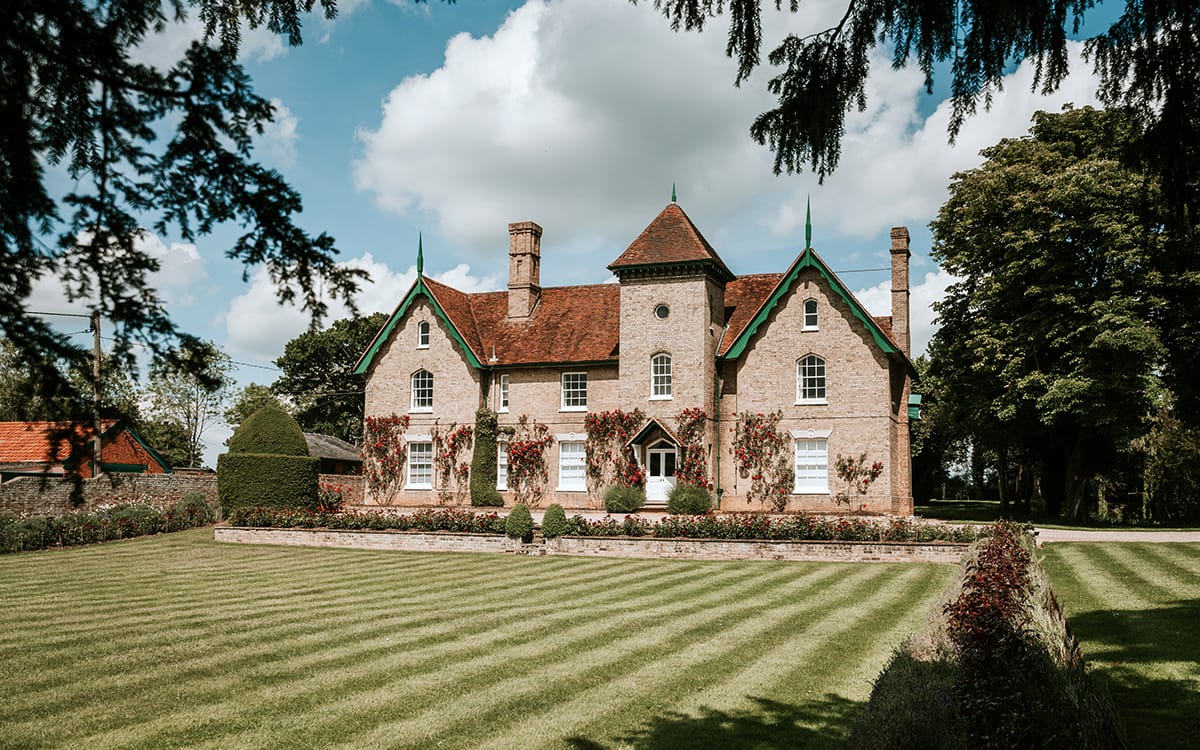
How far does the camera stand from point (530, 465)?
112ft

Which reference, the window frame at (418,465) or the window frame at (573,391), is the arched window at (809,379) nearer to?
the window frame at (573,391)

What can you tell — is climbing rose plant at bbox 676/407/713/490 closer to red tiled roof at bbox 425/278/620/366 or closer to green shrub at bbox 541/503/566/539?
red tiled roof at bbox 425/278/620/366

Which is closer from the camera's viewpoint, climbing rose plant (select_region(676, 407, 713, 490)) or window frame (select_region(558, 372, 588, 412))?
climbing rose plant (select_region(676, 407, 713, 490))

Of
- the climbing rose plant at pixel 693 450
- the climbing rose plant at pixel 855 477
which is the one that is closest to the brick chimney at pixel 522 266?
the climbing rose plant at pixel 693 450

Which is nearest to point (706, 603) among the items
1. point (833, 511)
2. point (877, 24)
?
point (877, 24)

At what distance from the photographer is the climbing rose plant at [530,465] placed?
33906mm

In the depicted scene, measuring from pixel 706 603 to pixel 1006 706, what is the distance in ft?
32.7

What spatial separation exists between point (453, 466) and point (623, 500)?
25.4ft

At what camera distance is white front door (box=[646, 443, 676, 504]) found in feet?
105

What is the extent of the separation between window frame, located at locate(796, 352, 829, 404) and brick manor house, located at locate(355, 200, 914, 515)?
5cm

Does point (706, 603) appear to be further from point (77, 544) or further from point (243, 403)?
point (243, 403)

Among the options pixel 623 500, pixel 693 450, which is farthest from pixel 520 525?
pixel 693 450

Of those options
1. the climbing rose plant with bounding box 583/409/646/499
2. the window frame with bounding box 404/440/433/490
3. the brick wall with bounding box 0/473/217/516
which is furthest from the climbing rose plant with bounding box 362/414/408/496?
the climbing rose plant with bounding box 583/409/646/499

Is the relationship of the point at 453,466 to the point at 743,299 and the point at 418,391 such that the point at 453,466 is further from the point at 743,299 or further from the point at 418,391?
the point at 743,299
